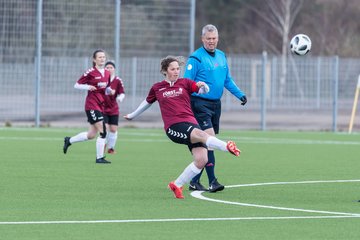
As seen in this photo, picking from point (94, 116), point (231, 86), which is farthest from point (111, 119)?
point (231, 86)

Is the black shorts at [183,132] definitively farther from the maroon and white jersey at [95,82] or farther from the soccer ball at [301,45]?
the maroon and white jersey at [95,82]

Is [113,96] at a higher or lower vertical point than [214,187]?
higher

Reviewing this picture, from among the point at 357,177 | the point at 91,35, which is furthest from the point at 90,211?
the point at 91,35

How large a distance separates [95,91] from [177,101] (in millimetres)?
7457

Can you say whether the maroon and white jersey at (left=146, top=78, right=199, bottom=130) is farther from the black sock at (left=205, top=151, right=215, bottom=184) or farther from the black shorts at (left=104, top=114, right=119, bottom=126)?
the black shorts at (left=104, top=114, right=119, bottom=126)

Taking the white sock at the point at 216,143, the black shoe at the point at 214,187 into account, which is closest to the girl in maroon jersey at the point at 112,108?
the black shoe at the point at 214,187

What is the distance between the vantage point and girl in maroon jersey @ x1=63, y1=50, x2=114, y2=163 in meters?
20.5

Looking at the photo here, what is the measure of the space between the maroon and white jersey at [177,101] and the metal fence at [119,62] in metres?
20.2

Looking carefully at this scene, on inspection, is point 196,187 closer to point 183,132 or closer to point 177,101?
point 183,132

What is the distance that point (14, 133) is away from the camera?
29250mm

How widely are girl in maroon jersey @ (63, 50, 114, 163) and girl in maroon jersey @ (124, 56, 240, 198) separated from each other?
6569 millimetres

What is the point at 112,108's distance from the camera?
74.9 feet

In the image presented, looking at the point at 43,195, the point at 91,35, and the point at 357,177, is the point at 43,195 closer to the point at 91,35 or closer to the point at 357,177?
the point at 357,177

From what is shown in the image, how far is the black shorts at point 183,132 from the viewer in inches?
530
